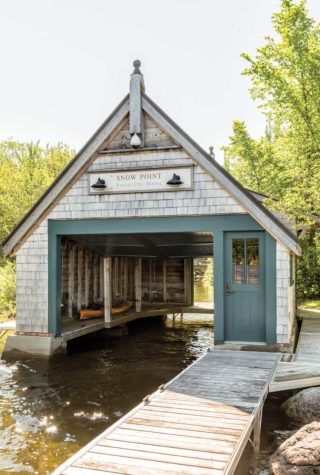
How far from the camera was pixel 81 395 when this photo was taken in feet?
27.7

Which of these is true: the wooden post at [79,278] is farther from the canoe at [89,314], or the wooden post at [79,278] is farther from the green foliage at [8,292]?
the green foliage at [8,292]

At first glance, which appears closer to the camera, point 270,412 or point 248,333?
point 270,412

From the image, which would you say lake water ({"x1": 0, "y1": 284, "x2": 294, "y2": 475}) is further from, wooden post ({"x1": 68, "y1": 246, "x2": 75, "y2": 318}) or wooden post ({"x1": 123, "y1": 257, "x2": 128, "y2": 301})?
wooden post ({"x1": 123, "y1": 257, "x2": 128, "y2": 301})

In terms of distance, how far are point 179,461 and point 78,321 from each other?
9.68m

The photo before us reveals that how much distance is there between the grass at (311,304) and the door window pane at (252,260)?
8491 millimetres

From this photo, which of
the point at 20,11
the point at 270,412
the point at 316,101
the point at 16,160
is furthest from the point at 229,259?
the point at 16,160

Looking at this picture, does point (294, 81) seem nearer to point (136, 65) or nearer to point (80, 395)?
point (136, 65)

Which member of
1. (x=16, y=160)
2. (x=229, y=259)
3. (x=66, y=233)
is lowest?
(x=229, y=259)

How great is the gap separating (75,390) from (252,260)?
474 centimetres

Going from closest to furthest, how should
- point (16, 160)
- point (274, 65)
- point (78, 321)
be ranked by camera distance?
point (78, 321)
point (274, 65)
point (16, 160)

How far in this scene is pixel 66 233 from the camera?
37.2 feet

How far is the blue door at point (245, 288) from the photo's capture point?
10.0m

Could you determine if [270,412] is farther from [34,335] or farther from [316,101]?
[316,101]

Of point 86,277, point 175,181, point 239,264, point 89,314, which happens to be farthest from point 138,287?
point 175,181
